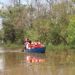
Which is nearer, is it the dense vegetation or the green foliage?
the green foliage

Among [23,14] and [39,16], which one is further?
[23,14]

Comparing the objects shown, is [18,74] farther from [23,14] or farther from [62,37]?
[23,14]

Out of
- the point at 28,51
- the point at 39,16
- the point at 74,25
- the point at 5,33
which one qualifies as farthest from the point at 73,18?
the point at 5,33

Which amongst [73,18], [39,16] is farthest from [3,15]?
[73,18]

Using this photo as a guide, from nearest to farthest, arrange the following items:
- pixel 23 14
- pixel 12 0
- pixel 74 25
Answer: pixel 74 25 < pixel 23 14 < pixel 12 0

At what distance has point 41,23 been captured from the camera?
4500 cm

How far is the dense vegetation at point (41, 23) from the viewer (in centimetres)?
4278

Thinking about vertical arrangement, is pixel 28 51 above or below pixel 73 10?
below

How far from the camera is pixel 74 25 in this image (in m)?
39.3

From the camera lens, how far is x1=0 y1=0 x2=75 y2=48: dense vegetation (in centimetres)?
4278

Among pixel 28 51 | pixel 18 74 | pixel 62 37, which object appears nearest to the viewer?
pixel 18 74

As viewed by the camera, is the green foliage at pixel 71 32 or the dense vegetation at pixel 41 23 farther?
the dense vegetation at pixel 41 23

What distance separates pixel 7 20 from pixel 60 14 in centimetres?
1539

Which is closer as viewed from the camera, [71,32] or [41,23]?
[71,32]
